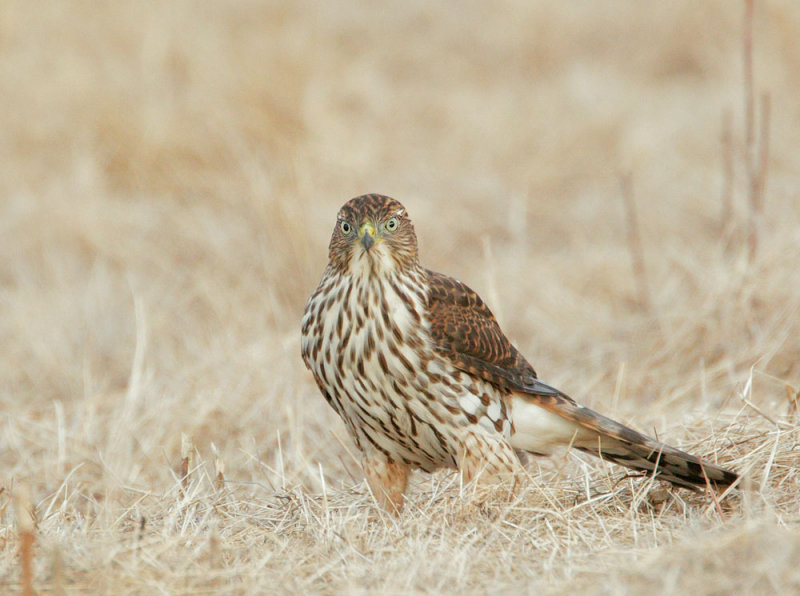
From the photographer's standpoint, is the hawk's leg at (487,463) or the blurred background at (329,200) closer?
the hawk's leg at (487,463)

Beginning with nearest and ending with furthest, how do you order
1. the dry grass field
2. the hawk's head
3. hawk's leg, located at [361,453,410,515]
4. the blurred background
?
1. the dry grass field
2. the hawk's head
3. hawk's leg, located at [361,453,410,515]
4. the blurred background

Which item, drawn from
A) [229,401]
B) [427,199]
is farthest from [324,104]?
[229,401]

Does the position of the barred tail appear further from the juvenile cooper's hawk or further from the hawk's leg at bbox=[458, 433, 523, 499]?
the hawk's leg at bbox=[458, 433, 523, 499]

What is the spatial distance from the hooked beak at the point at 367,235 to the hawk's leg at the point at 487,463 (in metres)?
0.69

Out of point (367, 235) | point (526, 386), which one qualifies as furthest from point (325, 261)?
point (367, 235)

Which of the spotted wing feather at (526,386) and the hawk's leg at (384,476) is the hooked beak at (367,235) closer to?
the spotted wing feather at (526,386)

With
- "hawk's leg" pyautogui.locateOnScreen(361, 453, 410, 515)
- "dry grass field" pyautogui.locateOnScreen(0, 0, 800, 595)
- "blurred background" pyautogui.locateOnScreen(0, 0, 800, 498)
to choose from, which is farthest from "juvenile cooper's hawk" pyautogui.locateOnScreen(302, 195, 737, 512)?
"blurred background" pyautogui.locateOnScreen(0, 0, 800, 498)

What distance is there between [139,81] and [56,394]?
3746 millimetres

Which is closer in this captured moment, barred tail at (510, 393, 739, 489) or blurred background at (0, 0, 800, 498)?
barred tail at (510, 393, 739, 489)

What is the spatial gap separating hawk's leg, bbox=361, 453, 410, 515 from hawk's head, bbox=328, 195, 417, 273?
2.10 feet

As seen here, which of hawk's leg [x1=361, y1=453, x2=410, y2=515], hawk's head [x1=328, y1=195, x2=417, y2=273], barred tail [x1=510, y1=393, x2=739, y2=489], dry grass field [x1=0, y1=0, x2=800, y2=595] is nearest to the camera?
dry grass field [x1=0, y1=0, x2=800, y2=595]

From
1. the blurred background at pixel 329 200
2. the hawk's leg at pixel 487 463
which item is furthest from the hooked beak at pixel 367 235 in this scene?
the blurred background at pixel 329 200

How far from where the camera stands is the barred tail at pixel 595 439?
3.48m

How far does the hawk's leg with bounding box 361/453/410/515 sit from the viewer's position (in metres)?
3.74
